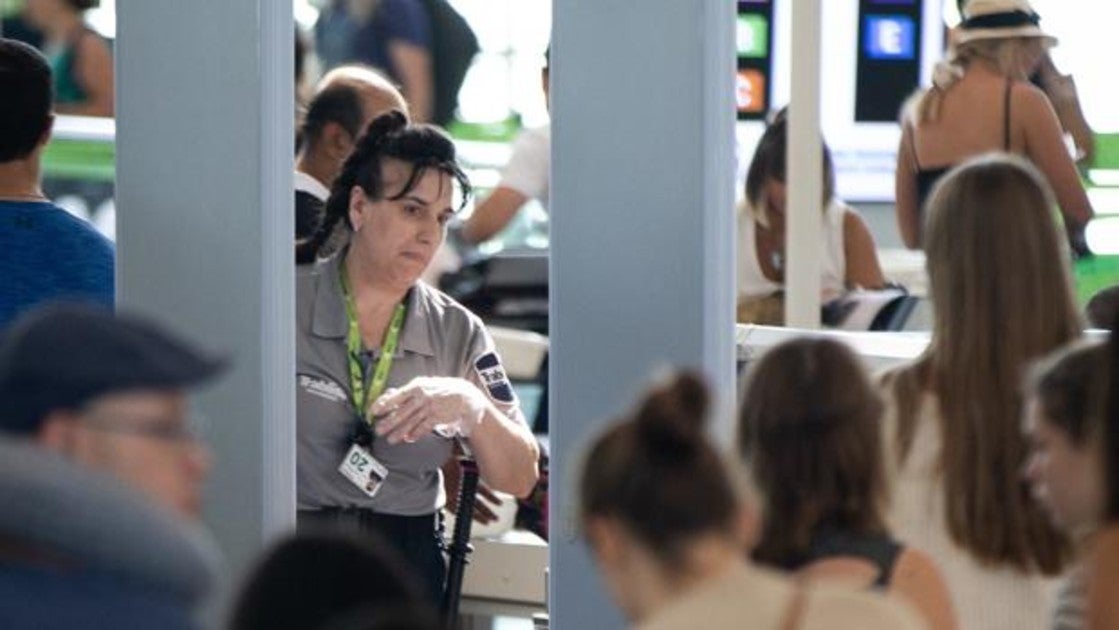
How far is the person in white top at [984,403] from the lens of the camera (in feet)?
10.9

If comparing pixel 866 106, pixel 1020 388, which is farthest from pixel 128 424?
pixel 866 106

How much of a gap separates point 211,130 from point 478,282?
580 centimetres

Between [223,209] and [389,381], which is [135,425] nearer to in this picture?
[389,381]

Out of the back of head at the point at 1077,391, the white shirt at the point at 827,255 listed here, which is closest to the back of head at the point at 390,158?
the white shirt at the point at 827,255

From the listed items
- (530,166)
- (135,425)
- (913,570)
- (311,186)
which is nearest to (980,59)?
(530,166)

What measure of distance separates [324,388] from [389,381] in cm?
13

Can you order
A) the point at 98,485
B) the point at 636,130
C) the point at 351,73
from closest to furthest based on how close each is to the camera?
the point at 98,485, the point at 636,130, the point at 351,73

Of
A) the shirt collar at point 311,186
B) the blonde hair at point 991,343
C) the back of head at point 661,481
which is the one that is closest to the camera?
the back of head at point 661,481

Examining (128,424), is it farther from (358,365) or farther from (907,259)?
(907,259)

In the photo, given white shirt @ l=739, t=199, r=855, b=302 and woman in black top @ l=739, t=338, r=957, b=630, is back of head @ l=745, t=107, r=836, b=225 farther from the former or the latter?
woman in black top @ l=739, t=338, r=957, b=630

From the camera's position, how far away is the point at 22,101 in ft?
14.5

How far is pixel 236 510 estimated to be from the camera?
4.52 meters

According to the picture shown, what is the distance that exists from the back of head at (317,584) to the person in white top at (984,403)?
4.58ft

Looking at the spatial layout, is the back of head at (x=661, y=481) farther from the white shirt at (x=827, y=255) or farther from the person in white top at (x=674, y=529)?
the white shirt at (x=827, y=255)
